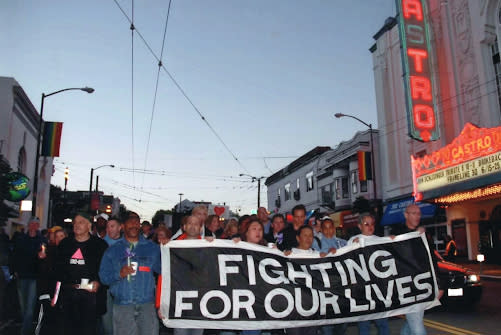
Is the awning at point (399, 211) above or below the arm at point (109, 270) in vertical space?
above

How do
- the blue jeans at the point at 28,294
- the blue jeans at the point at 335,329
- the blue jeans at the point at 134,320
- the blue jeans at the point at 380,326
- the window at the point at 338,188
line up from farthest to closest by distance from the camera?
1. the window at the point at 338,188
2. the blue jeans at the point at 28,294
3. the blue jeans at the point at 335,329
4. the blue jeans at the point at 380,326
5. the blue jeans at the point at 134,320

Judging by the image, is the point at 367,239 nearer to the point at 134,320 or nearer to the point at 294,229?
the point at 294,229

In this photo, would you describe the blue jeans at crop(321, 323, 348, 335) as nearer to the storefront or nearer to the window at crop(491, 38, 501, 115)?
the storefront

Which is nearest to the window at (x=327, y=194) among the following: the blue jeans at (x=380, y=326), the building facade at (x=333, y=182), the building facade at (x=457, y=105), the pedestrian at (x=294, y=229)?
the building facade at (x=333, y=182)

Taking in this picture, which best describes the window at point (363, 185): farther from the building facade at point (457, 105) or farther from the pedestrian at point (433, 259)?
the pedestrian at point (433, 259)

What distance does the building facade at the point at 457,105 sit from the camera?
20.0 meters

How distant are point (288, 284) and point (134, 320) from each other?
76.6 inches

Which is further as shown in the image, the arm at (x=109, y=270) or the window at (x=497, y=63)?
the window at (x=497, y=63)

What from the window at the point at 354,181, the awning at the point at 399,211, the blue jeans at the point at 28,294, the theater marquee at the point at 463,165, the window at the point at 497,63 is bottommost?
the blue jeans at the point at 28,294

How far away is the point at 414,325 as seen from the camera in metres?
5.34

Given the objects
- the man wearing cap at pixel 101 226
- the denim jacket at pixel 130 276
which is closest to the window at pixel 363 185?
the man wearing cap at pixel 101 226

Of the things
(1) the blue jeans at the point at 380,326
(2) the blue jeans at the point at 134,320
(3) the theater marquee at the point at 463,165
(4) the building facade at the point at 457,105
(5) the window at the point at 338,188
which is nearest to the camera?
(2) the blue jeans at the point at 134,320

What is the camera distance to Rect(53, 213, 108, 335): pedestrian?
473cm

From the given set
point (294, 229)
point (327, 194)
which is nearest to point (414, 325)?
point (294, 229)
